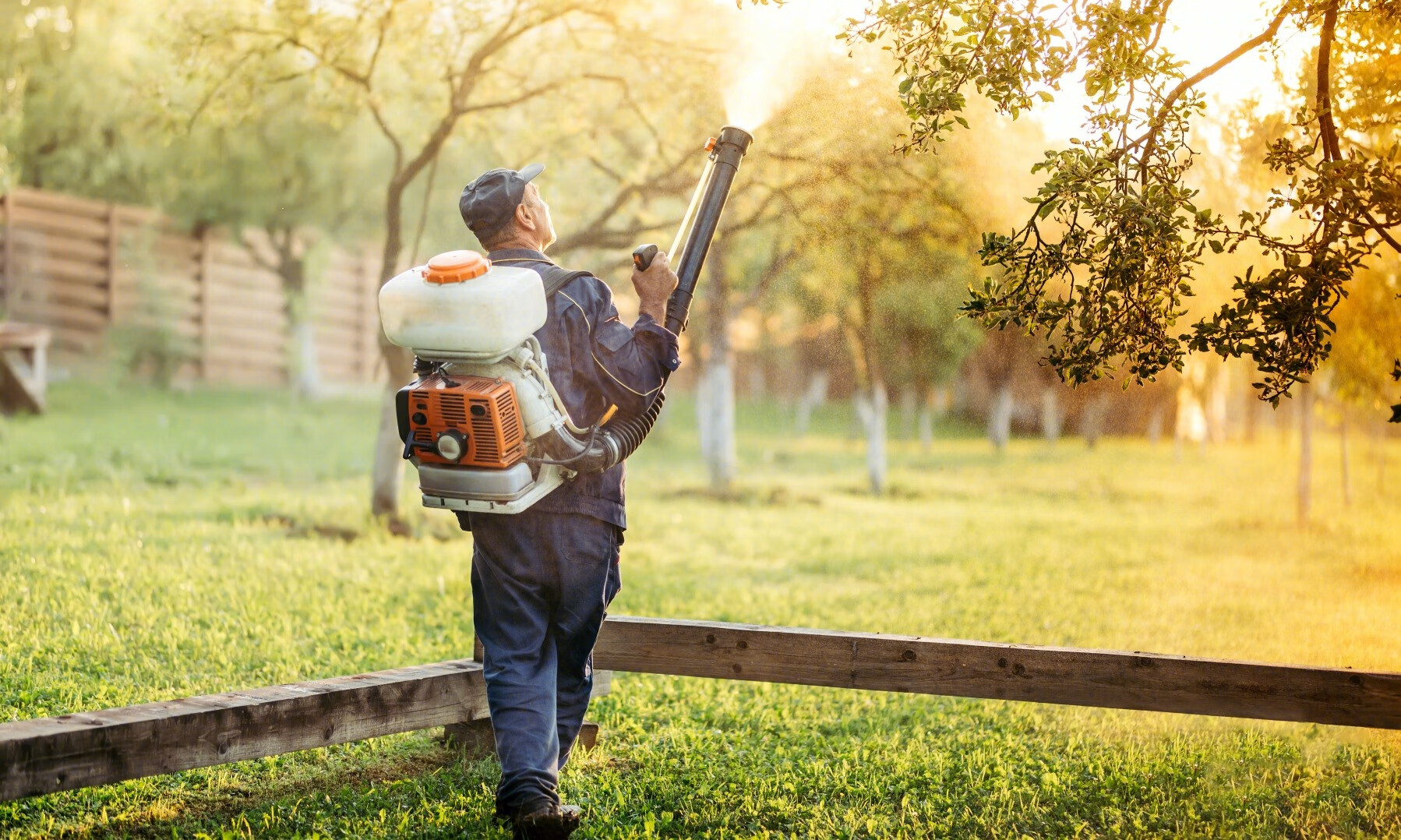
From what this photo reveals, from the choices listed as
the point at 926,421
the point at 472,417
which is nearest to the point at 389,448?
the point at 472,417

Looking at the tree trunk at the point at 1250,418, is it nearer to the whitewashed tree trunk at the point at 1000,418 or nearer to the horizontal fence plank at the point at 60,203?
the whitewashed tree trunk at the point at 1000,418

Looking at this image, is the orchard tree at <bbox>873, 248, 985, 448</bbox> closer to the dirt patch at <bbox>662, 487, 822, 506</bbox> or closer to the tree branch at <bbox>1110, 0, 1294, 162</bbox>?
the dirt patch at <bbox>662, 487, 822, 506</bbox>

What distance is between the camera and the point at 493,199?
3789 millimetres

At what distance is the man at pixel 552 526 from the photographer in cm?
372

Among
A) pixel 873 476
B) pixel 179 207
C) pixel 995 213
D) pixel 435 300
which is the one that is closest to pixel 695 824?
pixel 435 300

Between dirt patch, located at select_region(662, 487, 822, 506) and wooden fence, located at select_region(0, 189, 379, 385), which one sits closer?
dirt patch, located at select_region(662, 487, 822, 506)

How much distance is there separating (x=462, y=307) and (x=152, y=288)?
58.8 feet

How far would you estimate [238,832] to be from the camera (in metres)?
3.77

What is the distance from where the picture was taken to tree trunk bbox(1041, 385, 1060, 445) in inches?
981

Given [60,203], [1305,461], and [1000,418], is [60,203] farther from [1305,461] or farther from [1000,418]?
[1305,461]

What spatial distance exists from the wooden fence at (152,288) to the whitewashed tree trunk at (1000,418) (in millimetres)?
12051

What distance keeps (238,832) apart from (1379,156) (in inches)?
162

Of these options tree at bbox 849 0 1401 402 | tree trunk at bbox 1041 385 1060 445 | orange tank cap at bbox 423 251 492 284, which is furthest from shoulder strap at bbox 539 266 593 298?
tree trunk at bbox 1041 385 1060 445

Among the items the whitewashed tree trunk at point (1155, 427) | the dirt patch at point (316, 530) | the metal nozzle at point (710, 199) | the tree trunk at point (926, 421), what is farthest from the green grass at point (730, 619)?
the whitewashed tree trunk at point (1155, 427)
